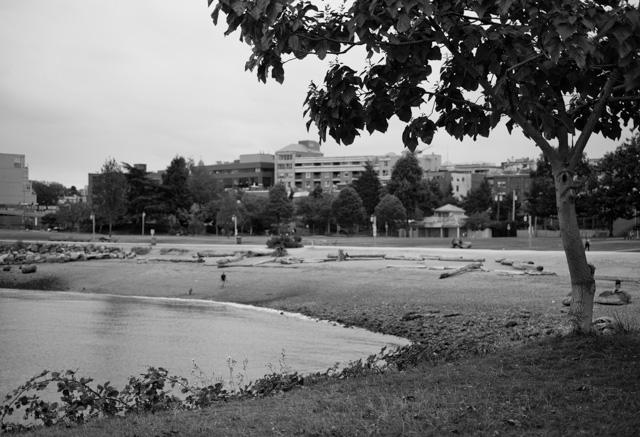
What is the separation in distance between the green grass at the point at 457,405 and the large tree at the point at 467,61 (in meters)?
1.96

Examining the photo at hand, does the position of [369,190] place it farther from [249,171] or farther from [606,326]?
[606,326]

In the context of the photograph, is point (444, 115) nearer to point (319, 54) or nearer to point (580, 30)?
point (319, 54)

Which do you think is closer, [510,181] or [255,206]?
[255,206]

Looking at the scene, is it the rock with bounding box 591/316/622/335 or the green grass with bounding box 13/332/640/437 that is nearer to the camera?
the green grass with bounding box 13/332/640/437

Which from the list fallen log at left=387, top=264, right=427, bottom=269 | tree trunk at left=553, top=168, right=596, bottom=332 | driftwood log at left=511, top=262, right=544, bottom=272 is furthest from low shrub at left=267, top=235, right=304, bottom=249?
tree trunk at left=553, top=168, right=596, bottom=332

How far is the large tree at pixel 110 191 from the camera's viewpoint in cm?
8881

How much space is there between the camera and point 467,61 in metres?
8.59

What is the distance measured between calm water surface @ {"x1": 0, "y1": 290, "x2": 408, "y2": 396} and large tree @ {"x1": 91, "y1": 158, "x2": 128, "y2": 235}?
6284 centimetres

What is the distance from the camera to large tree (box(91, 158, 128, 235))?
291ft

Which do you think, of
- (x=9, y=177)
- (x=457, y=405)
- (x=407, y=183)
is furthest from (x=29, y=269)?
(x=407, y=183)

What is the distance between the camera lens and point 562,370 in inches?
341

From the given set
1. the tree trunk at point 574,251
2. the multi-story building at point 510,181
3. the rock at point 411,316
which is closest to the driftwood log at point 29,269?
Answer: the rock at point 411,316

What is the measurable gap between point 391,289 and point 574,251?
56.6 feet

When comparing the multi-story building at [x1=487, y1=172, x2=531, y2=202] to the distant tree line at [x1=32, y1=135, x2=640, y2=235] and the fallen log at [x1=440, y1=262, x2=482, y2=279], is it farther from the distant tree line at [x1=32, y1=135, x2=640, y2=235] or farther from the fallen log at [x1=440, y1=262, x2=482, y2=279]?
the fallen log at [x1=440, y1=262, x2=482, y2=279]
